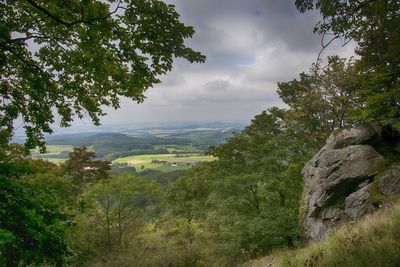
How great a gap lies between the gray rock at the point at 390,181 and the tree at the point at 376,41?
73.9 inches

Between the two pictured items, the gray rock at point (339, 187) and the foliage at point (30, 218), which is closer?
the foliage at point (30, 218)

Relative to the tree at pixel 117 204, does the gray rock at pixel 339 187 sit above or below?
above

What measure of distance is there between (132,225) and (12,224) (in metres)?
19.1

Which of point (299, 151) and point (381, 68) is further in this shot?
point (299, 151)

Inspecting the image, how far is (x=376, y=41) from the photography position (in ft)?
40.0

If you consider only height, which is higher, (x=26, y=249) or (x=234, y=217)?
(x=26, y=249)

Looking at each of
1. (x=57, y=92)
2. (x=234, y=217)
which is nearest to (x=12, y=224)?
(x=57, y=92)

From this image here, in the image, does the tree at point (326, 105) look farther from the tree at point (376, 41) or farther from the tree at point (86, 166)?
the tree at point (86, 166)

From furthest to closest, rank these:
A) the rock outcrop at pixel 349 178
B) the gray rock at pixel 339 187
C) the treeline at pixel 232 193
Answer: the treeline at pixel 232 193, the gray rock at pixel 339 187, the rock outcrop at pixel 349 178

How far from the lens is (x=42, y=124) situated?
694 cm

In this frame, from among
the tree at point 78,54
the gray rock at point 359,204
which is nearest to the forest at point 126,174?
the tree at point 78,54

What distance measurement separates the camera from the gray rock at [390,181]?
9572mm

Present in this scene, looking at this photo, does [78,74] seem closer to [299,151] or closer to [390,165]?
[390,165]

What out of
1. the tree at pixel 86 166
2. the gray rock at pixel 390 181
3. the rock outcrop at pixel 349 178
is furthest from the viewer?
the tree at pixel 86 166
